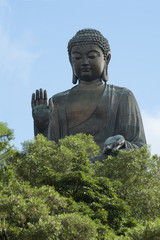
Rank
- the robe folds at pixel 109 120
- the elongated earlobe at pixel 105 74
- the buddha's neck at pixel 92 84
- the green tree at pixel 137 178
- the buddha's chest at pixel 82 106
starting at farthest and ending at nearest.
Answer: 1. the elongated earlobe at pixel 105 74
2. the buddha's neck at pixel 92 84
3. the buddha's chest at pixel 82 106
4. the robe folds at pixel 109 120
5. the green tree at pixel 137 178

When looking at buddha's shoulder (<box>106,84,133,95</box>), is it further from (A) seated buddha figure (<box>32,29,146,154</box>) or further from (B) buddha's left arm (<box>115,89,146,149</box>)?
(B) buddha's left arm (<box>115,89,146,149</box>)

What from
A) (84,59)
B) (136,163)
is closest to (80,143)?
(136,163)

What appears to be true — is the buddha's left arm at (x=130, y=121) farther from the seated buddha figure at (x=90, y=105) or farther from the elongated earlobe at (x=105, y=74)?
the elongated earlobe at (x=105, y=74)

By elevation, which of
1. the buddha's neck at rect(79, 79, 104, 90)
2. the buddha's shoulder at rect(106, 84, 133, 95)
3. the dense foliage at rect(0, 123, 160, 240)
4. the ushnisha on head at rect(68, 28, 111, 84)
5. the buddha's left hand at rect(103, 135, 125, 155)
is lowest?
the dense foliage at rect(0, 123, 160, 240)

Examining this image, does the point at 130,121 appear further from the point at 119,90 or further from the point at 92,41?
the point at 92,41

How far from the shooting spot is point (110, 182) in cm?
1541

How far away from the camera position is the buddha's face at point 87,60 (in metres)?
21.8

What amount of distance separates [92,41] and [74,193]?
26.0 ft

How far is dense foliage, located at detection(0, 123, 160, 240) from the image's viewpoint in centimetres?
1251

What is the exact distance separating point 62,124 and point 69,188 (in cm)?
698

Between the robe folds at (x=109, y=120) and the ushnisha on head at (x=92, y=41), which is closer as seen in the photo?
the robe folds at (x=109, y=120)

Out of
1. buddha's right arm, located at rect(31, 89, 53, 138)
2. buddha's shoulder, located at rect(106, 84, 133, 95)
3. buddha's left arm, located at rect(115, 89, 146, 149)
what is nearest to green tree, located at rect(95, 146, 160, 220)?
buddha's left arm, located at rect(115, 89, 146, 149)

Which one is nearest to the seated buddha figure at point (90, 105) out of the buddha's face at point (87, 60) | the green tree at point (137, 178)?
the buddha's face at point (87, 60)

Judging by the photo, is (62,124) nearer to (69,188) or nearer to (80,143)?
(80,143)
